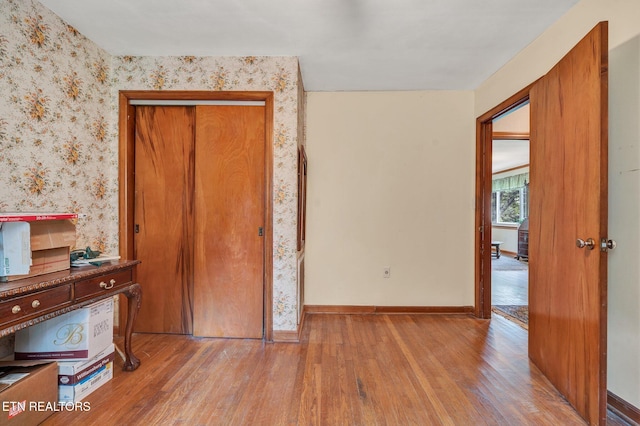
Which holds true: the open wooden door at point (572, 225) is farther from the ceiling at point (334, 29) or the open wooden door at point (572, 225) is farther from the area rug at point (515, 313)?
the area rug at point (515, 313)

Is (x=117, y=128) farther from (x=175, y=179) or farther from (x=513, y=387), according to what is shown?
(x=513, y=387)

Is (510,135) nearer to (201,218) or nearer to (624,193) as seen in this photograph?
(624,193)

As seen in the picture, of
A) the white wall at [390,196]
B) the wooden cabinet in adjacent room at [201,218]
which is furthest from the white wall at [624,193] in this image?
the wooden cabinet in adjacent room at [201,218]

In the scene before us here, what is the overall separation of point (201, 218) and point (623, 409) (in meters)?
3.01

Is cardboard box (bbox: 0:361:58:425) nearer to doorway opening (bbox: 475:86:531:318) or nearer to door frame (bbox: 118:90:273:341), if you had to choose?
door frame (bbox: 118:90:273:341)

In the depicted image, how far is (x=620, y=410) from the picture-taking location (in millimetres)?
1545

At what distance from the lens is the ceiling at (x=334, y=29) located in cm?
185

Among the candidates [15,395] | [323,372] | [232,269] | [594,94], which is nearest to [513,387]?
[323,372]

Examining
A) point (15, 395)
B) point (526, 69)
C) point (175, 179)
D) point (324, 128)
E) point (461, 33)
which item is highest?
point (461, 33)

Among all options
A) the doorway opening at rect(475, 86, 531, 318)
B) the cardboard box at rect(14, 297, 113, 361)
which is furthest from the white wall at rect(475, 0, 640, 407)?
the cardboard box at rect(14, 297, 113, 361)

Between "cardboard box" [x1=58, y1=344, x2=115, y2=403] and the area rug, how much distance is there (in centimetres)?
353

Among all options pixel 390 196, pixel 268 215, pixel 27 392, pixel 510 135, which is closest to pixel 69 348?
pixel 27 392

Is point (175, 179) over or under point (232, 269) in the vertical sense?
over

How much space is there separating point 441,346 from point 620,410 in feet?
3.37
